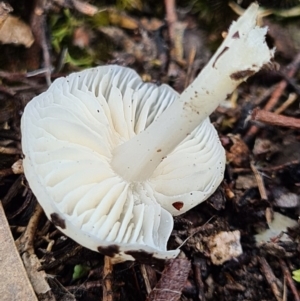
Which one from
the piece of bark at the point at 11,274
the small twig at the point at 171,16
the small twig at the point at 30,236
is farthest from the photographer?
the small twig at the point at 171,16

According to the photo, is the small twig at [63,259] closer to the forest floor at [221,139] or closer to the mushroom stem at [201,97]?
the forest floor at [221,139]

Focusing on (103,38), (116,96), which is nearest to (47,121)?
(116,96)

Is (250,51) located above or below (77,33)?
above

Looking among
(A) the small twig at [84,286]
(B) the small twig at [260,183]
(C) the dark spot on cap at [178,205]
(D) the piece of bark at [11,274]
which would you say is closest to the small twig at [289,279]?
(B) the small twig at [260,183]

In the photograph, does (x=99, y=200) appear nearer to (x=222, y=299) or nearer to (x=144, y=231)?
(x=144, y=231)

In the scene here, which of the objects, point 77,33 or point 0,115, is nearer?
point 0,115

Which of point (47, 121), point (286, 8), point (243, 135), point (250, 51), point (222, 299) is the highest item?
point (250, 51)

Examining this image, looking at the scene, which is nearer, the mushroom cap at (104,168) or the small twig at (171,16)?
the mushroom cap at (104,168)

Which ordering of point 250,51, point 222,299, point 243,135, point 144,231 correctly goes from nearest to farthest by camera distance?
point 250,51
point 144,231
point 222,299
point 243,135
